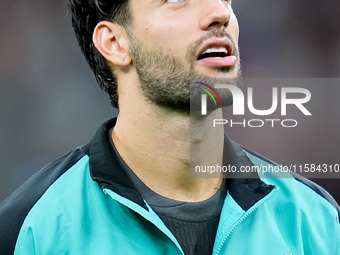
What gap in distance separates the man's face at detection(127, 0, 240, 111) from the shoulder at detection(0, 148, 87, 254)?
0.40 metres

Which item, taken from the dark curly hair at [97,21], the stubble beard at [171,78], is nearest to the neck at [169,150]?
the stubble beard at [171,78]

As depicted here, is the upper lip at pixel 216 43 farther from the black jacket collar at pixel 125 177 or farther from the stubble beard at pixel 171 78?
the black jacket collar at pixel 125 177

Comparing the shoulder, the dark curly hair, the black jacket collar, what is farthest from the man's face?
the shoulder

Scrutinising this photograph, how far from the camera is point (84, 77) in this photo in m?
4.23

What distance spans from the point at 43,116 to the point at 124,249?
2730 millimetres

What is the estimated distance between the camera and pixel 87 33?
212 cm

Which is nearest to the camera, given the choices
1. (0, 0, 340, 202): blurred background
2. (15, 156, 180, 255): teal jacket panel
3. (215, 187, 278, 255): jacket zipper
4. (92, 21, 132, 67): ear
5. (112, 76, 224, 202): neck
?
(15, 156, 180, 255): teal jacket panel

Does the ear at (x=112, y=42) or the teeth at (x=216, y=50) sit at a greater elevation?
the ear at (x=112, y=42)

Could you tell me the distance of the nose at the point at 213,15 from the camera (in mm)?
1736

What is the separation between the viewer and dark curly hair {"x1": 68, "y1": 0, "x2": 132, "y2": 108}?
1.95m

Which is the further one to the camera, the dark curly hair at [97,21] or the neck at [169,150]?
the dark curly hair at [97,21]

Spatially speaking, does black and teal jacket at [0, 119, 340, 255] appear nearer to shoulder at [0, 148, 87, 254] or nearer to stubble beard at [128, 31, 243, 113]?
shoulder at [0, 148, 87, 254]

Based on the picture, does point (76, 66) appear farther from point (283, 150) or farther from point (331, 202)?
point (331, 202)

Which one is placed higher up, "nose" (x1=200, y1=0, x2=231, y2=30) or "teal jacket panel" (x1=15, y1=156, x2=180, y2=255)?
"nose" (x1=200, y1=0, x2=231, y2=30)
